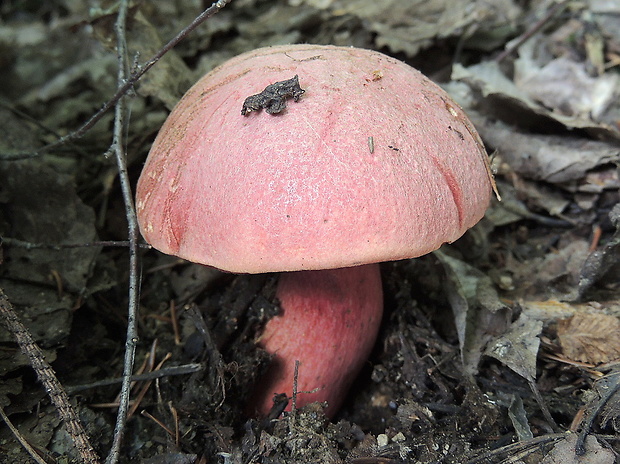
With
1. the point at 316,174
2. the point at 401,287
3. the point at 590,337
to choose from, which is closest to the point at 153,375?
the point at 316,174

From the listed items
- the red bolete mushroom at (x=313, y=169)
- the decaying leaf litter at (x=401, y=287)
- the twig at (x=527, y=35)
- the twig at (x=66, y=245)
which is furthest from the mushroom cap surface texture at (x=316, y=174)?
the twig at (x=527, y=35)

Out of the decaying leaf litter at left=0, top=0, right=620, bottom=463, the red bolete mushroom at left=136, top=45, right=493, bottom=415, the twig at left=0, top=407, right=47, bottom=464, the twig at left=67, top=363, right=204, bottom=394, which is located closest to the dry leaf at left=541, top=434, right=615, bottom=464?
the decaying leaf litter at left=0, top=0, right=620, bottom=463

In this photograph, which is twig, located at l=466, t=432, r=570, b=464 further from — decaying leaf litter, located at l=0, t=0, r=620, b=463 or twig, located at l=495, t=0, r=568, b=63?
twig, located at l=495, t=0, r=568, b=63

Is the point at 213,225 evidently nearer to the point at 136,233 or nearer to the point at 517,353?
the point at 136,233

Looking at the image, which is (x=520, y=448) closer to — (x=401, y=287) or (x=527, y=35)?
(x=401, y=287)

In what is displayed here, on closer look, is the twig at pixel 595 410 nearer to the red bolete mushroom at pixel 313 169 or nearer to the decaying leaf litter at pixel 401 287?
the decaying leaf litter at pixel 401 287

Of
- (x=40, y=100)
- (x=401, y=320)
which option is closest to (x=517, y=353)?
(x=401, y=320)

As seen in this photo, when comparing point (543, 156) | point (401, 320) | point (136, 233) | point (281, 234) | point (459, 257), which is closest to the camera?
point (281, 234)
